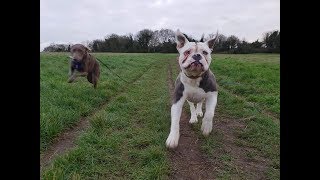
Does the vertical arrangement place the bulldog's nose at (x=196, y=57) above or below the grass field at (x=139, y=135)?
above

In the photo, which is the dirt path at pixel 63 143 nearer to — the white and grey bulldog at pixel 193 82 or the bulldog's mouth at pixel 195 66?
the white and grey bulldog at pixel 193 82

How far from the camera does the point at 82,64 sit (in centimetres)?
925

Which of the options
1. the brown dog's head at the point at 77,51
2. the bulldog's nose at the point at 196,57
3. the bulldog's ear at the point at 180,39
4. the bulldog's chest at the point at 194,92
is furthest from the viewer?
the brown dog's head at the point at 77,51

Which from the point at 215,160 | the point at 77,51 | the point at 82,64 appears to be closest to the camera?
the point at 215,160

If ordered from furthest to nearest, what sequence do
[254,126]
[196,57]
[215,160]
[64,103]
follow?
1. [64,103]
2. [254,126]
3. [196,57]
4. [215,160]

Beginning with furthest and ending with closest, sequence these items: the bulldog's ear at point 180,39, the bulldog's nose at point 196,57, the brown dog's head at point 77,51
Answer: the brown dog's head at point 77,51, the bulldog's ear at point 180,39, the bulldog's nose at point 196,57

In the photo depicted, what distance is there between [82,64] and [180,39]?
450 cm

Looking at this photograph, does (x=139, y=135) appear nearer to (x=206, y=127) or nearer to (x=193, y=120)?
(x=206, y=127)

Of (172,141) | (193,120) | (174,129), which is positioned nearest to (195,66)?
(174,129)

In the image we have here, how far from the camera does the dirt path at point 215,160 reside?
4.05 meters

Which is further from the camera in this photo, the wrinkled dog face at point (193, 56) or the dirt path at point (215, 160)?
the wrinkled dog face at point (193, 56)

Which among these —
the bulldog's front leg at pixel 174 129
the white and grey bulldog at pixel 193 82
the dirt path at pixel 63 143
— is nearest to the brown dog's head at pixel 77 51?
the dirt path at pixel 63 143
